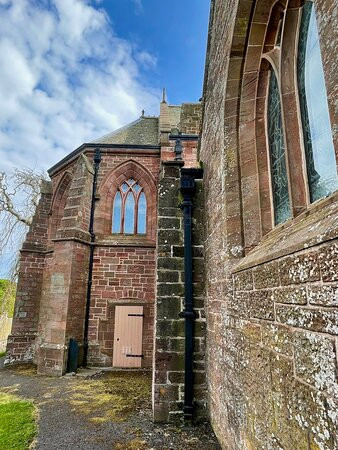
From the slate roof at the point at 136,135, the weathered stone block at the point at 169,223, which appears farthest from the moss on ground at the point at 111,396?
the slate roof at the point at 136,135

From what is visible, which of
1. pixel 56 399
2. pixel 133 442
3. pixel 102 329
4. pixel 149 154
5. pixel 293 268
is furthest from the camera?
pixel 149 154

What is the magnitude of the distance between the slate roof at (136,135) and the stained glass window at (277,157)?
368 inches

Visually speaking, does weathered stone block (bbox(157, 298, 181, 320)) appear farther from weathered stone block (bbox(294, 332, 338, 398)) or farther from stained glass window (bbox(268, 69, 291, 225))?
weathered stone block (bbox(294, 332, 338, 398))

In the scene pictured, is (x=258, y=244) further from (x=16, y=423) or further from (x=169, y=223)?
(x=16, y=423)

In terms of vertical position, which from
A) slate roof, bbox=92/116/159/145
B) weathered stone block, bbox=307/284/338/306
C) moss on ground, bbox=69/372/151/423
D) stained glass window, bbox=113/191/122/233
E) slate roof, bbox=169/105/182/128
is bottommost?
moss on ground, bbox=69/372/151/423

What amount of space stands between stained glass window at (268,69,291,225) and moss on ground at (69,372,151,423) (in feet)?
14.0

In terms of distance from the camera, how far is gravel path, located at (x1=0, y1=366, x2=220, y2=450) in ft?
12.4

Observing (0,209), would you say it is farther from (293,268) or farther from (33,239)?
(293,268)

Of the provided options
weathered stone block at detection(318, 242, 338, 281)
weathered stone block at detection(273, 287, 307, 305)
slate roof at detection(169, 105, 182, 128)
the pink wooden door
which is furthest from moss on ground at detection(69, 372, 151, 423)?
slate roof at detection(169, 105, 182, 128)

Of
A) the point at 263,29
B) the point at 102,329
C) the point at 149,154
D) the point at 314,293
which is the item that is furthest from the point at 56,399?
the point at 149,154

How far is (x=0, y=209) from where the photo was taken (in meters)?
13.7

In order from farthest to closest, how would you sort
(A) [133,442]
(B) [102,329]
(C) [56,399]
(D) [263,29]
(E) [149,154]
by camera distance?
1. (E) [149,154]
2. (B) [102,329]
3. (C) [56,399]
4. (A) [133,442]
5. (D) [263,29]

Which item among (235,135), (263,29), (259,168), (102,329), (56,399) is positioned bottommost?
(56,399)

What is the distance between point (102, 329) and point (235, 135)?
331 inches
